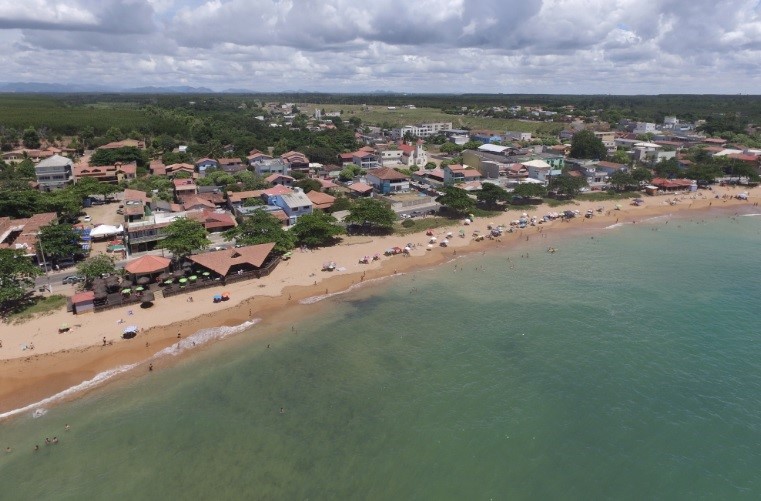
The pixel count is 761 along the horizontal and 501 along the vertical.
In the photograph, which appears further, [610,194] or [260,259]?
[610,194]

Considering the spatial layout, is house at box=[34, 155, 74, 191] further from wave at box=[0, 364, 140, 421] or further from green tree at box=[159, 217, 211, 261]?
wave at box=[0, 364, 140, 421]

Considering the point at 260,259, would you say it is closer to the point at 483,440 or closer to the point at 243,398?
the point at 243,398

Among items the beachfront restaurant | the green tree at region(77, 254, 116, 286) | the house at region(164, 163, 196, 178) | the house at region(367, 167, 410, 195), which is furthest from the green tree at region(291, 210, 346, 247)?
the house at region(164, 163, 196, 178)

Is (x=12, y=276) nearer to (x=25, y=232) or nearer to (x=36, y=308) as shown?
(x=36, y=308)

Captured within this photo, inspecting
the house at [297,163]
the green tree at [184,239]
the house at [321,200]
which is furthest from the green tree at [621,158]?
the green tree at [184,239]

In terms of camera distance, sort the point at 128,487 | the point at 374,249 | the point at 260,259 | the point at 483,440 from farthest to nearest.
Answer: the point at 374,249, the point at 260,259, the point at 483,440, the point at 128,487

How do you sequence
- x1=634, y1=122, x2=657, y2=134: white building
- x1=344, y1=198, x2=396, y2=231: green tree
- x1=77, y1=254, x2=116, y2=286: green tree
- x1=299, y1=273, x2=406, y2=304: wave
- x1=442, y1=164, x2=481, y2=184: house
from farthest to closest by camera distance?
x1=634, y1=122, x2=657, y2=134: white building
x1=442, y1=164, x2=481, y2=184: house
x1=344, y1=198, x2=396, y2=231: green tree
x1=299, y1=273, x2=406, y2=304: wave
x1=77, y1=254, x2=116, y2=286: green tree

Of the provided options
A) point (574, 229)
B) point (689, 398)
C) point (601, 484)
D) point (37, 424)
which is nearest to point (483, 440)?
point (601, 484)
